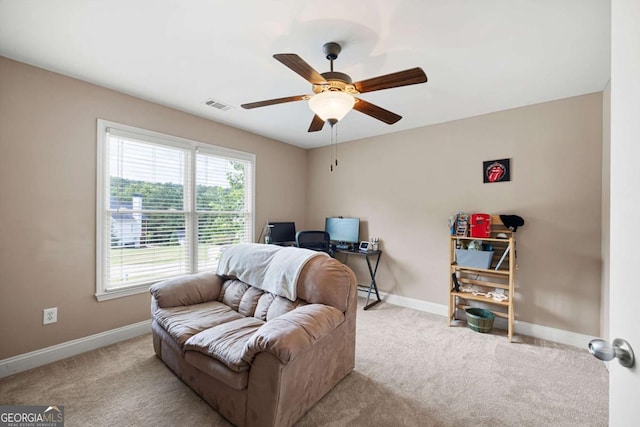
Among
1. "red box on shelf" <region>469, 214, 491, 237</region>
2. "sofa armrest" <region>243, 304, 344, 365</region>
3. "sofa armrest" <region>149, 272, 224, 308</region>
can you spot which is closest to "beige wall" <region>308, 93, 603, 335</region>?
"red box on shelf" <region>469, 214, 491, 237</region>

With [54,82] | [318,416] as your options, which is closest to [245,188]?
[54,82]

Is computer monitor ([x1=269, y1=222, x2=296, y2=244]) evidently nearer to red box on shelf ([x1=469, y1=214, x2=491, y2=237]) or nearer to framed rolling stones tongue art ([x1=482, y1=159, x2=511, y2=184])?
red box on shelf ([x1=469, y1=214, x2=491, y2=237])

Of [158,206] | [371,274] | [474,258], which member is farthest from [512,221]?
[158,206]

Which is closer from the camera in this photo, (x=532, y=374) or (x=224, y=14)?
(x=224, y=14)

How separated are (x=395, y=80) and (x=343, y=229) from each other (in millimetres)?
2906

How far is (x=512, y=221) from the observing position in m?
2.93

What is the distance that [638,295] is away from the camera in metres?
0.61

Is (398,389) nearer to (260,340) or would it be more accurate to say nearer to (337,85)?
(260,340)

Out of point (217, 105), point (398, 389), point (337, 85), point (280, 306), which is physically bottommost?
point (398, 389)

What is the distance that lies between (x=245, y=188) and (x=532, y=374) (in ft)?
12.4

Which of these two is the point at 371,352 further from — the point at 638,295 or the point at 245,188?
the point at 245,188

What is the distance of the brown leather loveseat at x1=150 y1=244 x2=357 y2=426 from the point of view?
1.55m

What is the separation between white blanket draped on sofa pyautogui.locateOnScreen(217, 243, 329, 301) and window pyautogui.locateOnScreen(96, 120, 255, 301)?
0.83 metres

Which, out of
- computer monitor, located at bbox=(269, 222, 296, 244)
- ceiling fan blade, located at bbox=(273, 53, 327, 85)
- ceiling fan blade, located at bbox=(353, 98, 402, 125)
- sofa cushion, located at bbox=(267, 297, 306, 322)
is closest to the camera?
ceiling fan blade, located at bbox=(273, 53, 327, 85)
